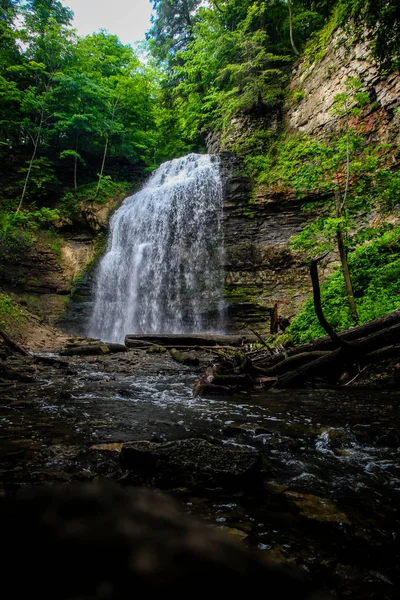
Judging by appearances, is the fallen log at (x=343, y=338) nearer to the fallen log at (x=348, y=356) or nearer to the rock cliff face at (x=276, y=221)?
the fallen log at (x=348, y=356)

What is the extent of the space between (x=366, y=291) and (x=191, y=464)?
21.8ft

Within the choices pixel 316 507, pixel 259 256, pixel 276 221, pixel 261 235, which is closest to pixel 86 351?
pixel 316 507

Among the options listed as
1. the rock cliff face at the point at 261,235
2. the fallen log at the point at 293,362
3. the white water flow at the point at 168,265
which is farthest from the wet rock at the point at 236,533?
the white water flow at the point at 168,265

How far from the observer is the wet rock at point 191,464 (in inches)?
75.4

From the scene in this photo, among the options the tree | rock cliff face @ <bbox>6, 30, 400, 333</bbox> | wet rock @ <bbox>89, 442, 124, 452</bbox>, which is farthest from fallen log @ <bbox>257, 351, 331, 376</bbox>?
the tree

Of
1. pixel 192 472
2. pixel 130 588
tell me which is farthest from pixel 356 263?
pixel 130 588

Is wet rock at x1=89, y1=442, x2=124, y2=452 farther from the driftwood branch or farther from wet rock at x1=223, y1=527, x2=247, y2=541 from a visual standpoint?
the driftwood branch

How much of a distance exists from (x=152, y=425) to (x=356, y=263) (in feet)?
22.9

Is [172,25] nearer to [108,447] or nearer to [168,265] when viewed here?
[168,265]

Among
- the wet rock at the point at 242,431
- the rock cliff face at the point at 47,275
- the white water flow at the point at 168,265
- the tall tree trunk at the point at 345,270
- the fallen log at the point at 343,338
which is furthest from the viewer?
the rock cliff face at the point at 47,275

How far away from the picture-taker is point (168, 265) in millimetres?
17188

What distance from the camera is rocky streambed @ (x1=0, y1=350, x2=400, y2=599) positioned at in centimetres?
142

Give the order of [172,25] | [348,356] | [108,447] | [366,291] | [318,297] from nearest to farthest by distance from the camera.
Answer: [108,447]
[318,297]
[348,356]
[366,291]
[172,25]

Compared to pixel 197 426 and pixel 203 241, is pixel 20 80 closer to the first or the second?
pixel 203 241
